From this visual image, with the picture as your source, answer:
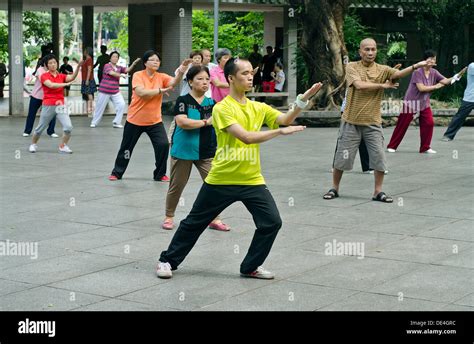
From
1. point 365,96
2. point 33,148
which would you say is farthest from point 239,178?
point 33,148

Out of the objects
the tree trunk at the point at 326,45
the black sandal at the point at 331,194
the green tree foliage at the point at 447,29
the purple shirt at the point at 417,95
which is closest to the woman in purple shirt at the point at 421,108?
the purple shirt at the point at 417,95

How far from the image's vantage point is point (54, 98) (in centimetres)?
1566

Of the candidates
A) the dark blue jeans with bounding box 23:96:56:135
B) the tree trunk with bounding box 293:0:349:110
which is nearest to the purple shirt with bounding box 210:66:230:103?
the dark blue jeans with bounding box 23:96:56:135

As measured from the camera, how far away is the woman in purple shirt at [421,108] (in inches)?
631

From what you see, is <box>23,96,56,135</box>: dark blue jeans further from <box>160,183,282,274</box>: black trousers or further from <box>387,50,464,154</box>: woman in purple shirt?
<box>160,183,282,274</box>: black trousers

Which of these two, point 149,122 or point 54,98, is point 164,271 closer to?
point 149,122

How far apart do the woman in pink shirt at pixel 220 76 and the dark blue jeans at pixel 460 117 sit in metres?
6.66

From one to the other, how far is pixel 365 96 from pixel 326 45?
1112 centimetres

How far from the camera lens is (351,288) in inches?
277

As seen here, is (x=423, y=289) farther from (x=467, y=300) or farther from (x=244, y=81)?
(x=244, y=81)

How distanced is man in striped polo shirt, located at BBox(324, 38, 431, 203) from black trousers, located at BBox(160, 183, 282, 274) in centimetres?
394

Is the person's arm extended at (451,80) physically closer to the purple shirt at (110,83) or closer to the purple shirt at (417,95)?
the purple shirt at (417,95)

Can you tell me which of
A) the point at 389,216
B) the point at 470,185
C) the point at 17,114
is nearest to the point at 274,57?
the point at 17,114
